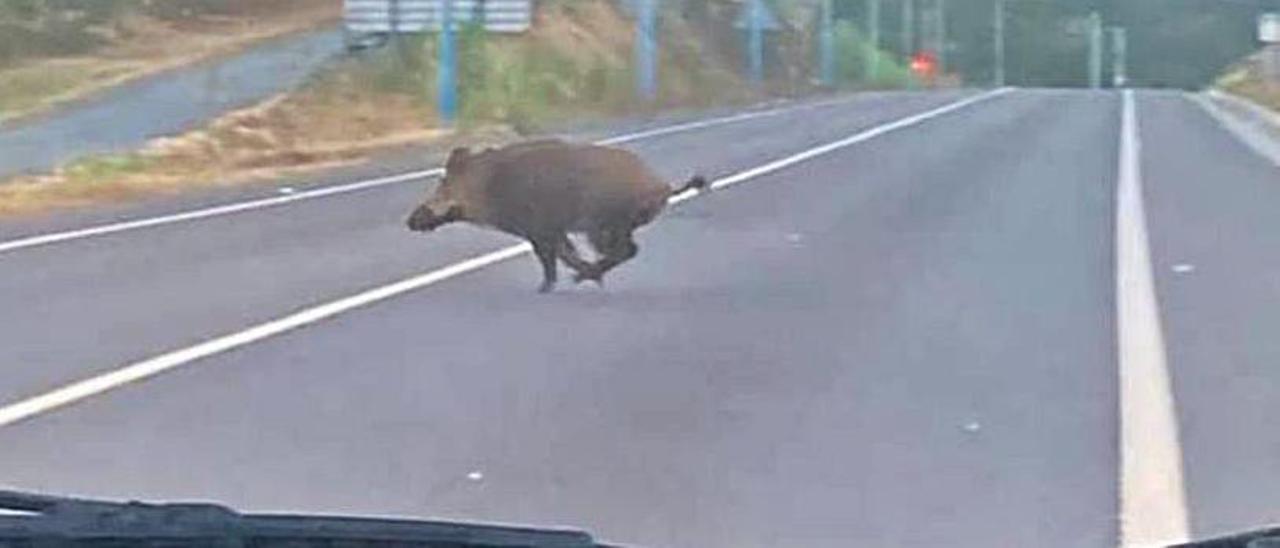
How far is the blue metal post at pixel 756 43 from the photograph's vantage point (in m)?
31.9

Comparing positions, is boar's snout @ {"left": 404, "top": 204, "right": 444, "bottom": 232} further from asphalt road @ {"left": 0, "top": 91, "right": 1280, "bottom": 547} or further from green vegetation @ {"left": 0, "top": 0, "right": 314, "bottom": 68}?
green vegetation @ {"left": 0, "top": 0, "right": 314, "bottom": 68}

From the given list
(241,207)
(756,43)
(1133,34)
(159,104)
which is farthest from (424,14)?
(1133,34)

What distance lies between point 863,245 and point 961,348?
5.59m

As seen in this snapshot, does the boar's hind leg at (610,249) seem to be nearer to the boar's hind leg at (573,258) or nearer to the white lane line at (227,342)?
the boar's hind leg at (573,258)

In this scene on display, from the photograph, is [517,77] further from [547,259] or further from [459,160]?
[459,160]

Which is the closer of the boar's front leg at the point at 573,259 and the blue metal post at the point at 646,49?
the boar's front leg at the point at 573,259

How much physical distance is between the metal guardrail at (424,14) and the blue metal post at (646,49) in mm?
4408

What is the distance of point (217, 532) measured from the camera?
2.69 meters

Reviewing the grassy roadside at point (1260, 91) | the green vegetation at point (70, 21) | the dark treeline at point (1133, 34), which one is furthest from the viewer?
the green vegetation at point (70, 21)

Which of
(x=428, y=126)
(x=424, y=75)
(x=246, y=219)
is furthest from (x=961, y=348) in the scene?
(x=424, y=75)

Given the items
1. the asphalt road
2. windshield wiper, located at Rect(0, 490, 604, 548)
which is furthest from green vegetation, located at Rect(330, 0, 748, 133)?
windshield wiper, located at Rect(0, 490, 604, 548)

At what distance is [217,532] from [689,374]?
735 cm

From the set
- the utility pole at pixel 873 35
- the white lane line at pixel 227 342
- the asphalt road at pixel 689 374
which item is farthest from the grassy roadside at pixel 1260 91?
the white lane line at pixel 227 342

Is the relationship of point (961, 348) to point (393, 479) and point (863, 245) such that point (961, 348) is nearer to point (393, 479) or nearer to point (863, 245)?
point (393, 479)
